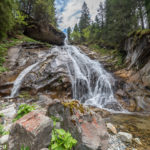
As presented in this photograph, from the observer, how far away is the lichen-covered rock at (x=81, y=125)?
2.10 m

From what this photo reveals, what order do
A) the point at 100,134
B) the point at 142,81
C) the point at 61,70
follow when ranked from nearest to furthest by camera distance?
the point at 100,134
the point at 142,81
the point at 61,70

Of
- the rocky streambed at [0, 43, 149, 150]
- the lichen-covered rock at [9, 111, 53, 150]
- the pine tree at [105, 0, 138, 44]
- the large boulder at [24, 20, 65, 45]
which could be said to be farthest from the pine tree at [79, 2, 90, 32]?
the lichen-covered rock at [9, 111, 53, 150]

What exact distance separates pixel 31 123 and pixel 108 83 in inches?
370

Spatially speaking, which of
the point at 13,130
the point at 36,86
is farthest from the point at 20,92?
the point at 13,130

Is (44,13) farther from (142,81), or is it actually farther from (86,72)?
(142,81)

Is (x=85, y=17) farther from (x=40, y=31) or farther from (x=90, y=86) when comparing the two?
(x=90, y=86)

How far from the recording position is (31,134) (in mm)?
1740

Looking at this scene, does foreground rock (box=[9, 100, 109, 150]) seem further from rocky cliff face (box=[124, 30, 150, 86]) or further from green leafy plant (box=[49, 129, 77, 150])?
rocky cliff face (box=[124, 30, 150, 86])

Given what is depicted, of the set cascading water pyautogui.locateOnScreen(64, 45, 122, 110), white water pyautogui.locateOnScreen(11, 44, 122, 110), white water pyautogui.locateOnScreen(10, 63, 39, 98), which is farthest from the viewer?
cascading water pyautogui.locateOnScreen(64, 45, 122, 110)

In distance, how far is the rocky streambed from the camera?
6.39 feet

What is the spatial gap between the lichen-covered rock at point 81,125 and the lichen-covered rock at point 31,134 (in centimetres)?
66

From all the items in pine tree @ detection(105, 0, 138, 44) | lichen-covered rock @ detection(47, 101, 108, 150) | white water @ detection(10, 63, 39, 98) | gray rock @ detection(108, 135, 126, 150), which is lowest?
gray rock @ detection(108, 135, 126, 150)

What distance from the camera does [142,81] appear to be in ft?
29.7

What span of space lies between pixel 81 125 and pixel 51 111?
3.85 ft
